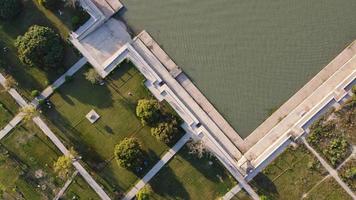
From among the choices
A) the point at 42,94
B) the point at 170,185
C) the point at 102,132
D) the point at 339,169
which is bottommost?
the point at 339,169

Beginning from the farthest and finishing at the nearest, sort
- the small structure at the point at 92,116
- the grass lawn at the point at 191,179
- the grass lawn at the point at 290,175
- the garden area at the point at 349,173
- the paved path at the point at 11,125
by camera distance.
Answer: the paved path at the point at 11,125, the small structure at the point at 92,116, the grass lawn at the point at 191,179, the grass lawn at the point at 290,175, the garden area at the point at 349,173

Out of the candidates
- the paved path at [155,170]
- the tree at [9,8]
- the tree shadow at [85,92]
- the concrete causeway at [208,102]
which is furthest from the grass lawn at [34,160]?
the tree at [9,8]

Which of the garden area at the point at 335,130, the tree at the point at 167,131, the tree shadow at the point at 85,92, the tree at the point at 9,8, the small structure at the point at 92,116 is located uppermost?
the tree at the point at 9,8

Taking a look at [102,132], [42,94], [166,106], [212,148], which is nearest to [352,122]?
[212,148]

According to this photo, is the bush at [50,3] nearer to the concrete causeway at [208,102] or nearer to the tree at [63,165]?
the concrete causeway at [208,102]

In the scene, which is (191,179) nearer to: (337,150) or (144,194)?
(144,194)

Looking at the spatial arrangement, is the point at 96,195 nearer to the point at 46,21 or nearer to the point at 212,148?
the point at 212,148
